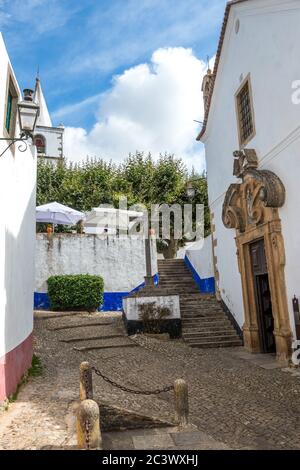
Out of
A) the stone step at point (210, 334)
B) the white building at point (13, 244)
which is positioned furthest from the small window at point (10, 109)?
the stone step at point (210, 334)

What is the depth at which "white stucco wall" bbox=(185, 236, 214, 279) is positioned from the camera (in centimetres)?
1445

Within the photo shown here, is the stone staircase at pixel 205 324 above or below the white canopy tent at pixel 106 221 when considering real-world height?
below

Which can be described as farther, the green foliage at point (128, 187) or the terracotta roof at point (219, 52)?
the green foliage at point (128, 187)

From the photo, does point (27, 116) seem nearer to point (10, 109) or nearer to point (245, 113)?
point (10, 109)

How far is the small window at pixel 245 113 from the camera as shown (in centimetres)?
942

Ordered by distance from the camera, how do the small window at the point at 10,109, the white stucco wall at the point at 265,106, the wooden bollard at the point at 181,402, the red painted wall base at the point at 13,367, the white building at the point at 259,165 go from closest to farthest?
the wooden bollard at the point at 181,402
the red painted wall base at the point at 13,367
the small window at the point at 10,109
the white stucco wall at the point at 265,106
the white building at the point at 259,165

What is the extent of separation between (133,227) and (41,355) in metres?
12.8

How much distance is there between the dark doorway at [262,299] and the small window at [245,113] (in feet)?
9.22

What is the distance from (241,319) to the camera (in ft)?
34.2

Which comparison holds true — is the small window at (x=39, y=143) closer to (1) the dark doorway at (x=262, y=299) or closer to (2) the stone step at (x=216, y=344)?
(1) the dark doorway at (x=262, y=299)

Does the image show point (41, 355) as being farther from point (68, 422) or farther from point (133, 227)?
point (133, 227)

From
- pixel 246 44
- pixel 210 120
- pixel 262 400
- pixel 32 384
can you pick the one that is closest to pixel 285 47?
pixel 246 44
